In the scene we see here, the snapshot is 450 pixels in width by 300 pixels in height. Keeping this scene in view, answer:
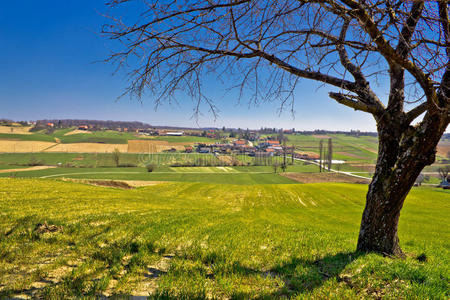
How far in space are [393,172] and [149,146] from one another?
122 meters

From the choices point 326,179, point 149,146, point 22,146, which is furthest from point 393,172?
point 22,146

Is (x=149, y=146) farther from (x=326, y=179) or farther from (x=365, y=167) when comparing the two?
(x=365, y=167)

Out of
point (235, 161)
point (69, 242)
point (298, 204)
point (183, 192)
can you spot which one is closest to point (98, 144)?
point (235, 161)

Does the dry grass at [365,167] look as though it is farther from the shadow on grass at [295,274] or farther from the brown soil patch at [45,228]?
the brown soil patch at [45,228]

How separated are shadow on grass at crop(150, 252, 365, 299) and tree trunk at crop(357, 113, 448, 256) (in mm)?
872

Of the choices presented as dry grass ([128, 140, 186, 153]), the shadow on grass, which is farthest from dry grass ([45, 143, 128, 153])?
the shadow on grass

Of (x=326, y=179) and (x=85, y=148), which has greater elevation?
(x=85, y=148)

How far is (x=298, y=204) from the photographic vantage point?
25.5 meters

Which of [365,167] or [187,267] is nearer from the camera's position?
[187,267]

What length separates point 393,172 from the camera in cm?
385

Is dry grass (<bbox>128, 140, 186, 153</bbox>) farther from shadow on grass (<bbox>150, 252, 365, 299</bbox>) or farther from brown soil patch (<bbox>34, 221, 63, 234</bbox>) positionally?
shadow on grass (<bbox>150, 252, 365, 299</bbox>)

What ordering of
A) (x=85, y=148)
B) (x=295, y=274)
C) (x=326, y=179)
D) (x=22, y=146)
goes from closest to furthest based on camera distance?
(x=295, y=274) → (x=326, y=179) → (x=22, y=146) → (x=85, y=148)

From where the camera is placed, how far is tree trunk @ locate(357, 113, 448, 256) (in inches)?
142

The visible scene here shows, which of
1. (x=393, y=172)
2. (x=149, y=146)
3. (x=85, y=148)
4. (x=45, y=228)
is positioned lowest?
(x=85, y=148)
